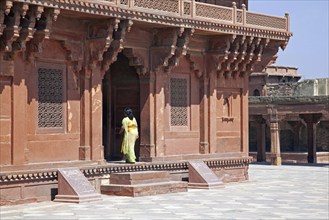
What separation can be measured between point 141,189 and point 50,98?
283 cm

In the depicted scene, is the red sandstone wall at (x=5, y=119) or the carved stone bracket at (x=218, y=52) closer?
the red sandstone wall at (x=5, y=119)

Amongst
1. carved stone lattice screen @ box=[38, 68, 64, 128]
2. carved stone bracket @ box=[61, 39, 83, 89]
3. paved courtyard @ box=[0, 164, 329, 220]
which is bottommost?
paved courtyard @ box=[0, 164, 329, 220]

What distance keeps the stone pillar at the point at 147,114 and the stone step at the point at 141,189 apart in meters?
1.45

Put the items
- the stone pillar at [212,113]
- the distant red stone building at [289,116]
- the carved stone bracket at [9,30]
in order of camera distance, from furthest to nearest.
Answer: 1. the distant red stone building at [289,116]
2. the stone pillar at [212,113]
3. the carved stone bracket at [9,30]

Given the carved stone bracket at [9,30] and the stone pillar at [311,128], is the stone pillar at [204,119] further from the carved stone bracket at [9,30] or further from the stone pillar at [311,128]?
the stone pillar at [311,128]

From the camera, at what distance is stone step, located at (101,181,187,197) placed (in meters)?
16.1

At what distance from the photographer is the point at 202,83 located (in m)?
20.2

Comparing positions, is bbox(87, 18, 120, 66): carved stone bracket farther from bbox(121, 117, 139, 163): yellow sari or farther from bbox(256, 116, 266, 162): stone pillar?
bbox(256, 116, 266, 162): stone pillar

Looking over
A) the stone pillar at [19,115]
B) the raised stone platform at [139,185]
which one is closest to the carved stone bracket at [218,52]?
the raised stone platform at [139,185]

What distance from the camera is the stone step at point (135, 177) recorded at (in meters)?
16.4

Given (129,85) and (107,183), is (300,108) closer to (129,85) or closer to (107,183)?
(129,85)

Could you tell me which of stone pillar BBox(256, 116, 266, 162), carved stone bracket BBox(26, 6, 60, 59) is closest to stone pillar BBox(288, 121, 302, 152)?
stone pillar BBox(256, 116, 266, 162)

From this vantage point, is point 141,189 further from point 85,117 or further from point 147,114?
point 147,114

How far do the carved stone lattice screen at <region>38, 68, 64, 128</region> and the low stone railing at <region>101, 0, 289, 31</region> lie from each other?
77.7 inches
